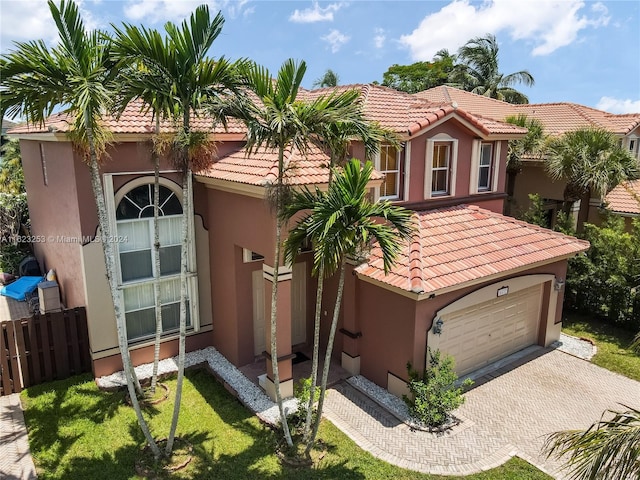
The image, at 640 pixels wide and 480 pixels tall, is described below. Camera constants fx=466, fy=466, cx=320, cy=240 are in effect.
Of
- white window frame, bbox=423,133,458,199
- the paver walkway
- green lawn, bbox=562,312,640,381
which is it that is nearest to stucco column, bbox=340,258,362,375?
white window frame, bbox=423,133,458,199

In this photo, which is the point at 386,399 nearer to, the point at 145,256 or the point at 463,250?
the point at 463,250

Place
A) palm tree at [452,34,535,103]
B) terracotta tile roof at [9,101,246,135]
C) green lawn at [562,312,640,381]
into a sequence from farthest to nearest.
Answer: palm tree at [452,34,535,103]
green lawn at [562,312,640,381]
terracotta tile roof at [9,101,246,135]

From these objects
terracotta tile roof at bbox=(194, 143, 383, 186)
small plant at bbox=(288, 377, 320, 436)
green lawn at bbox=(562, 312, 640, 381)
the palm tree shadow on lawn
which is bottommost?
green lawn at bbox=(562, 312, 640, 381)

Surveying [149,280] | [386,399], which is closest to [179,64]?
[149,280]

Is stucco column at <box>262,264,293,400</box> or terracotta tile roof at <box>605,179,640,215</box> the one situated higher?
terracotta tile roof at <box>605,179,640,215</box>

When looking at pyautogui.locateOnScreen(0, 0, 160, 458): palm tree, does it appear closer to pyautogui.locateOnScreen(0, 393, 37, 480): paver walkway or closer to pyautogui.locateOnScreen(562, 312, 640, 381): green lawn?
pyautogui.locateOnScreen(0, 393, 37, 480): paver walkway

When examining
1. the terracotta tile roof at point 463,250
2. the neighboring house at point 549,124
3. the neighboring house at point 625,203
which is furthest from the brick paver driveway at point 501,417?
the neighboring house at point 549,124

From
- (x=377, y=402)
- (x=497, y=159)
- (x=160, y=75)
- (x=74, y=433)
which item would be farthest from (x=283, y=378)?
(x=497, y=159)

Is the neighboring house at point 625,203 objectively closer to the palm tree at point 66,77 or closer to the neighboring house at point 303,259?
the neighboring house at point 303,259
